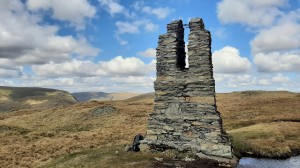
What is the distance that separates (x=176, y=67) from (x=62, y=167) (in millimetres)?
12038

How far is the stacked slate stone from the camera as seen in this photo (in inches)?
960

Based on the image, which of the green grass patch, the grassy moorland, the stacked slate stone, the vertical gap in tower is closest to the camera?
the green grass patch

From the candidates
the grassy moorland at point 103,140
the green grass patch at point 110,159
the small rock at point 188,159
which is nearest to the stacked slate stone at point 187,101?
the small rock at point 188,159

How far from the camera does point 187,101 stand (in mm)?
25547

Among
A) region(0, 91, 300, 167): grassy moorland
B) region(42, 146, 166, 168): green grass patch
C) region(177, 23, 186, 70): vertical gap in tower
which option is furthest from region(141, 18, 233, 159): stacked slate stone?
region(0, 91, 300, 167): grassy moorland

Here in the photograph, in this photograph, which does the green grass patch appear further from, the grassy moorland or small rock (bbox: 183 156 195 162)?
small rock (bbox: 183 156 195 162)

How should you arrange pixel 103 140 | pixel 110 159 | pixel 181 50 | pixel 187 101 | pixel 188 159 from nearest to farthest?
pixel 188 159 → pixel 110 159 → pixel 187 101 → pixel 181 50 → pixel 103 140

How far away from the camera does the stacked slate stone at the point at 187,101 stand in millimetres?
24391

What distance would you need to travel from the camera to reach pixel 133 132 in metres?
48.1

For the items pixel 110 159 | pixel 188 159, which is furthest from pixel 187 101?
pixel 110 159

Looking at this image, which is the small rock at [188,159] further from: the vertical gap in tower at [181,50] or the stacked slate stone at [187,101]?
the vertical gap in tower at [181,50]

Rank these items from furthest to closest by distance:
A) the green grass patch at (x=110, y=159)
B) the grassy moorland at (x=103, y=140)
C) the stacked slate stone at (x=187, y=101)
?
the grassy moorland at (x=103, y=140), the stacked slate stone at (x=187, y=101), the green grass patch at (x=110, y=159)

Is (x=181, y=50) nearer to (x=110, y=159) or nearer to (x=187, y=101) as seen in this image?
(x=187, y=101)

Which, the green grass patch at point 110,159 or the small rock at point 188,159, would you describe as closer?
the green grass patch at point 110,159
